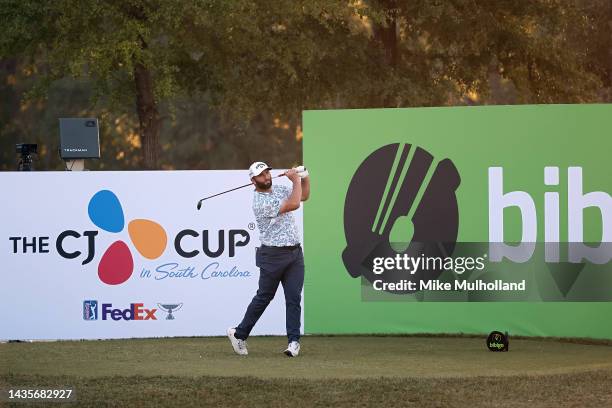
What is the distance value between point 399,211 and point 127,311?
322cm

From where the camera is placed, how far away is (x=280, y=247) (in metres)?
12.9

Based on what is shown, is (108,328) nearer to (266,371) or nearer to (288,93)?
(266,371)

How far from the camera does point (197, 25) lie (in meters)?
28.7

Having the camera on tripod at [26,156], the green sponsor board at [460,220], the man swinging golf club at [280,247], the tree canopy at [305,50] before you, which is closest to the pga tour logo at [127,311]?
the green sponsor board at [460,220]

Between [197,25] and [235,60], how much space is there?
2771 mm

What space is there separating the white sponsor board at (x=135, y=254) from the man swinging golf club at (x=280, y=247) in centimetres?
244

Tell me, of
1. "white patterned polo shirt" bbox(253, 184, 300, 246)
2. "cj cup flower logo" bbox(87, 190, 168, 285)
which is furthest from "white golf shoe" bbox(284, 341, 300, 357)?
"cj cup flower logo" bbox(87, 190, 168, 285)

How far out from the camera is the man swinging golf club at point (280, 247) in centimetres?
1273

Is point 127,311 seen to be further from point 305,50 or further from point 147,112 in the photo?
point 305,50

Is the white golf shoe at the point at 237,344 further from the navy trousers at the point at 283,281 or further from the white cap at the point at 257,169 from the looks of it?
the white cap at the point at 257,169

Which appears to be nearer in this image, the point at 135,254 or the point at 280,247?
the point at 280,247

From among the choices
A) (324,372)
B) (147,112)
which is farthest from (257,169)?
(147,112)

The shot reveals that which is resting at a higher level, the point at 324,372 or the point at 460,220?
the point at 460,220

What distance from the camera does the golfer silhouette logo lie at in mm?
15203
